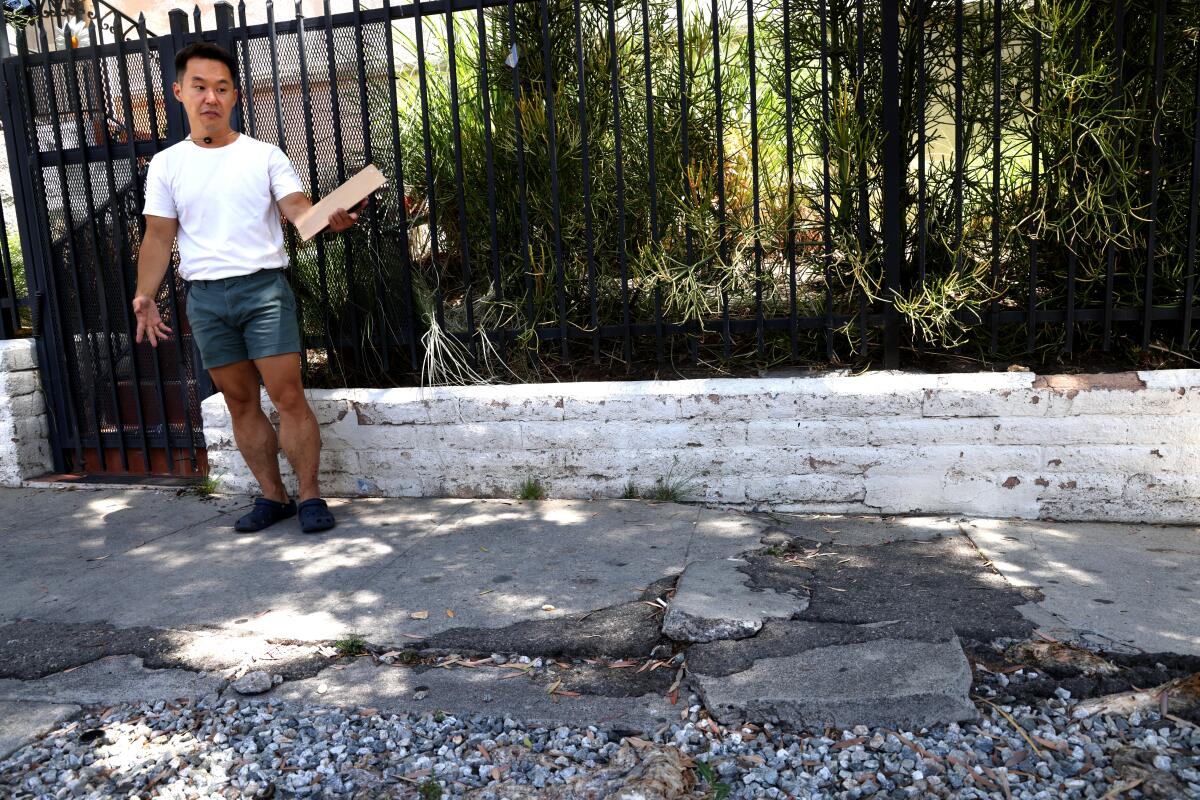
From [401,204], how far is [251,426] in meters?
1.23

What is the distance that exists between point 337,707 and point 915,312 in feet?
8.99

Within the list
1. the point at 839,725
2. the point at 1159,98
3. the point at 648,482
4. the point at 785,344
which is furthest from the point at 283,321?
the point at 1159,98

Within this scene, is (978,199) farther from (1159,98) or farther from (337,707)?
(337,707)

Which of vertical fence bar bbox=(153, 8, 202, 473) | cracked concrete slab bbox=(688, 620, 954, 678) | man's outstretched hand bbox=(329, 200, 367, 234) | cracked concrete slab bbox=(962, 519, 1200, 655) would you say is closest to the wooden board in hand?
man's outstretched hand bbox=(329, 200, 367, 234)

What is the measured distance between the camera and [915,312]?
13.1 feet

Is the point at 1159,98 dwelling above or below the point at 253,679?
above

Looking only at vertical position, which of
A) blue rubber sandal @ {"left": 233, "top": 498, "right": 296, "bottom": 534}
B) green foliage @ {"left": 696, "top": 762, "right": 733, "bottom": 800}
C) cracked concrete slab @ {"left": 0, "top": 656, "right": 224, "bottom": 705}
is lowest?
green foliage @ {"left": 696, "top": 762, "right": 733, "bottom": 800}

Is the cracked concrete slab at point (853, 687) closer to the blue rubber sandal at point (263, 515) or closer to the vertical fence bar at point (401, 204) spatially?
the blue rubber sandal at point (263, 515)

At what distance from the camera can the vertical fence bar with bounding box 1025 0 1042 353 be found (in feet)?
12.7

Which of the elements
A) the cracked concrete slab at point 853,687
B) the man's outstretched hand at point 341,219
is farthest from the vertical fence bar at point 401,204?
the cracked concrete slab at point 853,687

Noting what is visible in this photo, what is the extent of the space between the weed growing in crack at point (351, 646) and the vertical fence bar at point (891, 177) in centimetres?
249

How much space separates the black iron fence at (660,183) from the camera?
13.0 feet

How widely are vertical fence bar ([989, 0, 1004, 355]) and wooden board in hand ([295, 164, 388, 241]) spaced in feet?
8.20

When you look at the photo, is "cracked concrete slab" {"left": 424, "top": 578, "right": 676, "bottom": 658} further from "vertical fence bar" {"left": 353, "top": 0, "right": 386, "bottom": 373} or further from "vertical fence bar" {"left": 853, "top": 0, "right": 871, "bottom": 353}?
"vertical fence bar" {"left": 353, "top": 0, "right": 386, "bottom": 373}
